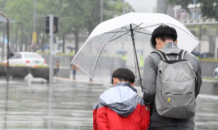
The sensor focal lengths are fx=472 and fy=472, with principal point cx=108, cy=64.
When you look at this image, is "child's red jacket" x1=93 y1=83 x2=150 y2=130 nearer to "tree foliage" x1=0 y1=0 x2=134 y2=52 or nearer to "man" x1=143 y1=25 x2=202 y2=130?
"man" x1=143 y1=25 x2=202 y2=130

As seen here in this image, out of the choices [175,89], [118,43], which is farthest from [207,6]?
[175,89]

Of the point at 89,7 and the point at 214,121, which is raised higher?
the point at 89,7

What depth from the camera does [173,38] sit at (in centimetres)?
416

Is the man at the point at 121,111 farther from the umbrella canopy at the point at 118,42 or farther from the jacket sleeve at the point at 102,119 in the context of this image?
the umbrella canopy at the point at 118,42

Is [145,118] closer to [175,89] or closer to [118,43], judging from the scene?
[175,89]

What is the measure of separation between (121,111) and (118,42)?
2.53 m

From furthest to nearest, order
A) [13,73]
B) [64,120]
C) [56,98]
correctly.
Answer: [13,73]
[56,98]
[64,120]

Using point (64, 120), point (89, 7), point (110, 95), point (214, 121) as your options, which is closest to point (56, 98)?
point (64, 120)

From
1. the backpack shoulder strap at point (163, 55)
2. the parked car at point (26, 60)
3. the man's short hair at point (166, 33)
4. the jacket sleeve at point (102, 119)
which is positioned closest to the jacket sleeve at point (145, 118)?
the jacket sleeve at point (102, 119)

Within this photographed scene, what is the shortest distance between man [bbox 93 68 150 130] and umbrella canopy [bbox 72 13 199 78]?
4.89 ft

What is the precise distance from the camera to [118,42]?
640 cm

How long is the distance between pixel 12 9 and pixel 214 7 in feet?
134

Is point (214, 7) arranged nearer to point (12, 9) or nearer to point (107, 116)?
point (107, 116)

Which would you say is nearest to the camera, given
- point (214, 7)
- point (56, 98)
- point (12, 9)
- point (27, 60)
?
point (56, 98)
